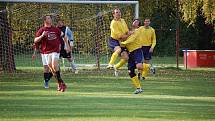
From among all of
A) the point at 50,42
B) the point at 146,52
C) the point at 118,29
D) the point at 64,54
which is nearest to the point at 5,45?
the point at 64,54

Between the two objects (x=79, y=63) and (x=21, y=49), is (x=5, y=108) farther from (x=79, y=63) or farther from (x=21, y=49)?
(x=79, y=63)

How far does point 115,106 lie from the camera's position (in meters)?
14.7

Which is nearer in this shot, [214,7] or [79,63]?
[214,7]

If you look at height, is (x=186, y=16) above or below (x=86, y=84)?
above

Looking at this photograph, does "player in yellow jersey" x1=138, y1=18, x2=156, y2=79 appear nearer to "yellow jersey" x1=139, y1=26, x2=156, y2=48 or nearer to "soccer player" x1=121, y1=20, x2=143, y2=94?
"yellow jersey" x1=139, y1=26, x2=156, y2=48

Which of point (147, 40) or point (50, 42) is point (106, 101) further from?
point (147, 40)

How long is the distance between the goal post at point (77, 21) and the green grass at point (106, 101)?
5.77 metres

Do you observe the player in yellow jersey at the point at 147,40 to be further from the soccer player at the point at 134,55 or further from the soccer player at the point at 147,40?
the soccer player at the point at 134,55

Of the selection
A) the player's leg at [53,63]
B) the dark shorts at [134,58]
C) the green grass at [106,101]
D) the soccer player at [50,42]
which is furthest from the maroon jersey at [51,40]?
the dark shorts at [134,58]

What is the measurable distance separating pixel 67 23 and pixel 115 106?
1653cm

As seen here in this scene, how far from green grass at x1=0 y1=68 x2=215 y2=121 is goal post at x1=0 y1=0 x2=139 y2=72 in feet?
18.9

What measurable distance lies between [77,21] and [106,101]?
15.7 meters

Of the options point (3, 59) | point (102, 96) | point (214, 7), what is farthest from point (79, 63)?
point (102, 96)

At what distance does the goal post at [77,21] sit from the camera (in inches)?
1141
